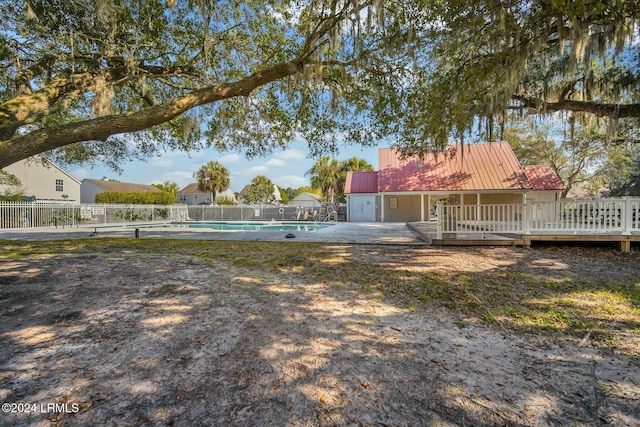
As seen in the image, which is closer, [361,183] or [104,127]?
[104,127]

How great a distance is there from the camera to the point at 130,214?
2003 centimetres

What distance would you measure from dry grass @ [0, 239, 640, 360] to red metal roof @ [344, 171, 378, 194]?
13335 mm

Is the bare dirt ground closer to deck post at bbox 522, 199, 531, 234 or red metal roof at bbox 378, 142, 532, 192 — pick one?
deck post at bbox 522, 199, 531, 234

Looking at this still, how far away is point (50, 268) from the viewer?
4.86 m

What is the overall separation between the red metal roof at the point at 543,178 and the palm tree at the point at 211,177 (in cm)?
3113

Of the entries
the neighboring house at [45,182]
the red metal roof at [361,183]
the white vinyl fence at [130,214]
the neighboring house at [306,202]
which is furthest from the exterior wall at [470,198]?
the neighboring house at [45,182]

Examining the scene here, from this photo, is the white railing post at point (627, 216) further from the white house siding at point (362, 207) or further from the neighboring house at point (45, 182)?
the neighboring house at point (45, 182)

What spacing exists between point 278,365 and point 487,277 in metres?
4.05

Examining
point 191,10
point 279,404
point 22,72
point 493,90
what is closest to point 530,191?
point 493,90

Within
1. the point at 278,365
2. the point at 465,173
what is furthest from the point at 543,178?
the point at 278,365

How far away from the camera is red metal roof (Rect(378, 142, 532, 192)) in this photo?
17344 mm

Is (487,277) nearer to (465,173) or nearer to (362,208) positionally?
(465,173)

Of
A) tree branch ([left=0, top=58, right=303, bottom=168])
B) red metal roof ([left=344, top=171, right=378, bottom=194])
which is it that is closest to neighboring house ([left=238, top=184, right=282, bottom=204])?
red metal roof ([left=344, top=171, right=378, bottom=194])

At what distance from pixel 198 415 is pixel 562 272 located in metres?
6.11
